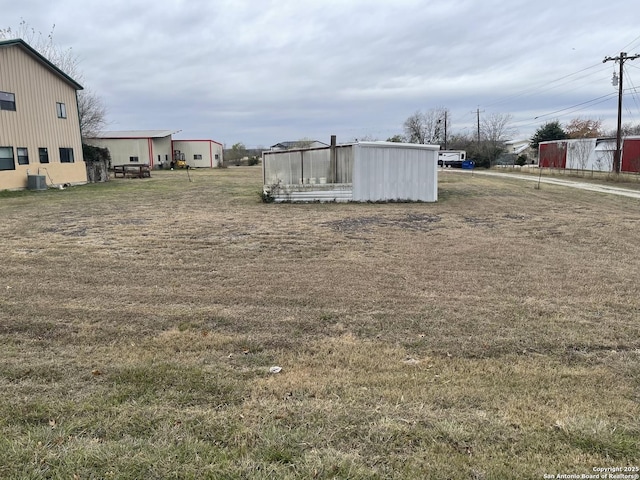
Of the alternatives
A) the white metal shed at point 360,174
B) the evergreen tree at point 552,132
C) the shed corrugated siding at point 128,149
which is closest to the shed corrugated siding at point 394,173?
the white metal shed at point 360,174

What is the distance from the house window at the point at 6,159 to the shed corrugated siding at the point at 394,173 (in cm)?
1614

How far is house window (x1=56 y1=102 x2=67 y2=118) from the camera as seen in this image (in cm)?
2469

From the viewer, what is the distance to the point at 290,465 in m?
2.35

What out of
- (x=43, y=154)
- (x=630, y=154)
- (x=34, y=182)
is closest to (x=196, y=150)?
(x=43, y=154)

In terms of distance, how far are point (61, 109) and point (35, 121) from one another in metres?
2.62

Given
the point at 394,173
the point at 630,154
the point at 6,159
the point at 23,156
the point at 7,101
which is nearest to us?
the point at 394,173

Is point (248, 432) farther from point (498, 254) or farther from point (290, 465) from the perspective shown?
point (498, 254)

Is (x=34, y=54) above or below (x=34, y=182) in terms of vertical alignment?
above

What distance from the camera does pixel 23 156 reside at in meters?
21.9

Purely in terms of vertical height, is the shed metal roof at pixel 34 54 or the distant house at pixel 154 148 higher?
the shed metal roof at pixel 34 54

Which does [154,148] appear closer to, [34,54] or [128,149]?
[128,149]

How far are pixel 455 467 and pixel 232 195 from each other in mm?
17805

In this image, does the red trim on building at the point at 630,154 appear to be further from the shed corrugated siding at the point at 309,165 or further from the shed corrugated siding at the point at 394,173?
the shed corrugated siding at the point at 309,165

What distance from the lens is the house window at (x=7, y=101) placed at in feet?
67.7
